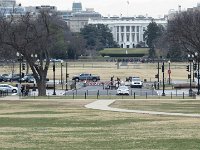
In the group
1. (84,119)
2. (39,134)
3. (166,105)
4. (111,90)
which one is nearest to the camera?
(39,134)

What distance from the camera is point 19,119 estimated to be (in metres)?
39.4

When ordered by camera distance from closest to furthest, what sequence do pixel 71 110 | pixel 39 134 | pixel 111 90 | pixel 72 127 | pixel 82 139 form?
1. pixel 82 139
2. pixel 39 134
3. pixel 72 127
4. pixel 71 110
5. pixel 111 90

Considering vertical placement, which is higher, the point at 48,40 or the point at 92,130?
the point at 48,40

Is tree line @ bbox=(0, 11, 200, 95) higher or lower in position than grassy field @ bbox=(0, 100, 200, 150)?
higher

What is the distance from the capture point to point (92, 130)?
107 ft

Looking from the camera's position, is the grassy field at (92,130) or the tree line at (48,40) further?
the tree line at (48,40)

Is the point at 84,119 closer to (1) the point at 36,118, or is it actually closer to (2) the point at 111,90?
(1) the point at 36,118

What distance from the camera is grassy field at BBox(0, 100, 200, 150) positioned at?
87.5ft

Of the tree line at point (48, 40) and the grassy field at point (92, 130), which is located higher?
the tree line at point (48, 40)

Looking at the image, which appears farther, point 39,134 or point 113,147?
point 39,134

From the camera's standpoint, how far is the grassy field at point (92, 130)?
26656 millimetres

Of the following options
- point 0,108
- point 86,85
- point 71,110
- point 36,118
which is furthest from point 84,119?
point 86,85

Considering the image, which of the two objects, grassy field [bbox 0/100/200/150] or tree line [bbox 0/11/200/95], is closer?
grassy field [bbox 0/100/200/150]

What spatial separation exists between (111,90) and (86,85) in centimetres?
1186
